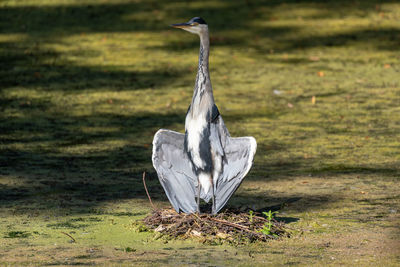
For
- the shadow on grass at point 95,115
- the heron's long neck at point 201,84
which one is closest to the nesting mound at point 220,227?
the heron's long neck at point 201,84

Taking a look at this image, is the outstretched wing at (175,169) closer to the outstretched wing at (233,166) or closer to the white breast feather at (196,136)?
the white breast feather at (196,136)

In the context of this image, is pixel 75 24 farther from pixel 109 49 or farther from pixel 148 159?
pixel 148 159

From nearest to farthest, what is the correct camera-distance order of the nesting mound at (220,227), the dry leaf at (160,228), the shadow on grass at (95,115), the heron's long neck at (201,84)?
the nesting mound at (220,227)
the dry leaf at (160,228)
the heron's long neck at (201,84)
the shadow on grass at (95,115)

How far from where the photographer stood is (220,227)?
5.79 m

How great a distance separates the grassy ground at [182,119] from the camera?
5.79 m

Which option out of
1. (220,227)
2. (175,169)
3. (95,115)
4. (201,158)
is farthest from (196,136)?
(95,115)

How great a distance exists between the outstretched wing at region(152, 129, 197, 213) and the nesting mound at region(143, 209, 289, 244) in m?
0.11

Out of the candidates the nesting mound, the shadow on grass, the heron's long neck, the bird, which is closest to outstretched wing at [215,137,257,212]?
the bird

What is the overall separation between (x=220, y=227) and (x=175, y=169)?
608 millimetres

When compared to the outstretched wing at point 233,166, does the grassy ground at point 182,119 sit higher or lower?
lower

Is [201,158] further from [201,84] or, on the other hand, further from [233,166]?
[201,84]

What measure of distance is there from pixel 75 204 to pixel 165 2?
9464 millimetres

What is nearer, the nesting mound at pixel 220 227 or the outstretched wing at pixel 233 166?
the nesting mound at pixel 220 227

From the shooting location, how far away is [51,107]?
11.1 m
